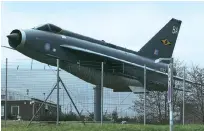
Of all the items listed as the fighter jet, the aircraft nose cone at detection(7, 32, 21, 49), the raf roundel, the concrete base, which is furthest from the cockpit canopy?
the concrete base

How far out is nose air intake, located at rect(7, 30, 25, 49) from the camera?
68.4 feet

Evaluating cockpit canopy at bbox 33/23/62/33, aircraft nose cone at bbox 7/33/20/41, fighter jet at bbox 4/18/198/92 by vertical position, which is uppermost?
cockpit canopy at bbox 33/23/62/33

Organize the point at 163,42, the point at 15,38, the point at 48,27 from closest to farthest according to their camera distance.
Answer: the point at 15,38 → the point at 48,27 → the point at 163,42

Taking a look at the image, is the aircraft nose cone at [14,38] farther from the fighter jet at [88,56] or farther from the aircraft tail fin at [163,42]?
the aircraft tail fin at [163,42]

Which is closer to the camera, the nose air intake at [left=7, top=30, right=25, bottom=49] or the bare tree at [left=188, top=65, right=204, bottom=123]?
the nose air intake at [left=7, top=30, right=25, bottom=49]

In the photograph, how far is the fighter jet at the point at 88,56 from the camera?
63.5 ft

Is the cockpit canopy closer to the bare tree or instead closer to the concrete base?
the concrete base

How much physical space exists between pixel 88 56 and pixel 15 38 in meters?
4.19

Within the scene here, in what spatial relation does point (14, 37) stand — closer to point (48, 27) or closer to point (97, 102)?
point (48, 27)

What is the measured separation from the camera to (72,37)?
23.0 meters

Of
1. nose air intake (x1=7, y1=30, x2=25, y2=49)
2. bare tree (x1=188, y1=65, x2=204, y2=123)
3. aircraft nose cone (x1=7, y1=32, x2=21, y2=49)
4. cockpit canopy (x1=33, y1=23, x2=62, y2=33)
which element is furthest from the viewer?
bare tree (x1=188, y1=65, x2=204, y2=123)

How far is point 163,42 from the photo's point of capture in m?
26.4

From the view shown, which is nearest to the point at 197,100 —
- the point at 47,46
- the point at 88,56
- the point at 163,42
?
the point at 163,42

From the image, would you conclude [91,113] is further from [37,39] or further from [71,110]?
[37,39]
